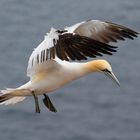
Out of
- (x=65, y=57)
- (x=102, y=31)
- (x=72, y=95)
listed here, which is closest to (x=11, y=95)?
(x=102, y=31)

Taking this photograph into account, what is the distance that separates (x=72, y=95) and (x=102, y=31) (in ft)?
19.9

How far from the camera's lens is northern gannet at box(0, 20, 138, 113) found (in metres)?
8.38

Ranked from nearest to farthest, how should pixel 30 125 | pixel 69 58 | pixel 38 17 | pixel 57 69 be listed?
pixel 69 58 < pixel 57 69 < pixel 30 125 < pixel 38 17

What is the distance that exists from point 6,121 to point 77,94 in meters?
1.39

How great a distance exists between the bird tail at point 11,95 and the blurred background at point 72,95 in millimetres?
4997

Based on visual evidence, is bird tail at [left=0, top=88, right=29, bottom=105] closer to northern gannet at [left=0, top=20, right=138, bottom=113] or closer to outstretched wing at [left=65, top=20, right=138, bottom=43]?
northern gannet at [left=0, top=20, right=138, bottom=113]

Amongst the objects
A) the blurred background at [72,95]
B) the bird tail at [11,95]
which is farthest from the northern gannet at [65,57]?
the blurred background at [72,95]

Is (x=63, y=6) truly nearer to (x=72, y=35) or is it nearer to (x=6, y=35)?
(x=6, y=35)

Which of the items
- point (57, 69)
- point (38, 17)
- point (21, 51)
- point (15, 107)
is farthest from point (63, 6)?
point (57, 69)

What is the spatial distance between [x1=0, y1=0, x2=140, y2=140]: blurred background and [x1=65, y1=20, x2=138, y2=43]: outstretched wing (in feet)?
17.5

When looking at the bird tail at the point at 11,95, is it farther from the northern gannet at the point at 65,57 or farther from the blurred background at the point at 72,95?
the blurred background at the point at 72,95

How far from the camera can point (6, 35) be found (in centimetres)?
1742

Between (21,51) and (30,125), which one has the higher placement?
(21,51)

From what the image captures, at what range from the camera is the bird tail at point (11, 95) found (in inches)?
369
